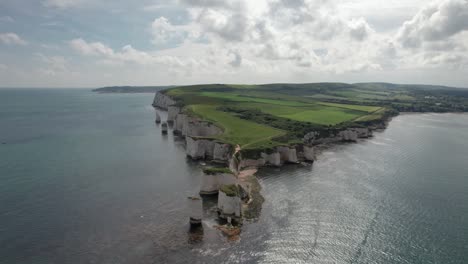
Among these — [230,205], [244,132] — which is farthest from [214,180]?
[244,132]

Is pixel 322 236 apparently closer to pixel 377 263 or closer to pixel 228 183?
pixel 377 263

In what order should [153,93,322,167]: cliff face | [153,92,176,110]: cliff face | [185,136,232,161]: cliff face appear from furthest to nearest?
1. [153,92,176,110]: cliff face
2. [185,136,232,161]: cliff face
3. [153,93,322,167]: cliff face

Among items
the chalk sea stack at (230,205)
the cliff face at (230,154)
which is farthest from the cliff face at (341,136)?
the chalk sea stack at (230,205)

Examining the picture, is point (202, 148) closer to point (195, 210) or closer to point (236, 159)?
point (236, 159)

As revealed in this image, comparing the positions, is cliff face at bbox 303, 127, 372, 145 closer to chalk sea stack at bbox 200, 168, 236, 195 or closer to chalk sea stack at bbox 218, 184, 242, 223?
chalk sea stack at bbox 200, 168, 236, 195

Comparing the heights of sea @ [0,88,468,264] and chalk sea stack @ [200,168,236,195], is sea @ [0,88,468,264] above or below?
below

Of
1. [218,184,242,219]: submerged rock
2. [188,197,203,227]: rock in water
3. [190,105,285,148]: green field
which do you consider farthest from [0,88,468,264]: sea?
[190,105,285,148]: green field

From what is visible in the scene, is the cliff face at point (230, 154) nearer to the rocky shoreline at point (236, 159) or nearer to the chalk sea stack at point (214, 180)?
the rocky shoreline at point (236, 159)
